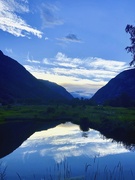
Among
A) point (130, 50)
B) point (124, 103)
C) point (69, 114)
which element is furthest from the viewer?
point (124, 103)

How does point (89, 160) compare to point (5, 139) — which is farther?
point (5, 139)

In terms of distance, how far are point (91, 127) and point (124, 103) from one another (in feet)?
222

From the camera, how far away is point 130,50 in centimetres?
3384

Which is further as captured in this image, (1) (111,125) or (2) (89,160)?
(1) (111,125)

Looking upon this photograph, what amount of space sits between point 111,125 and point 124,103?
7662 centimetres

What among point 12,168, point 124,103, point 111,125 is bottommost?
point 12,168

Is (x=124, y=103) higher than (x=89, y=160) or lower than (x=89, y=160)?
higher

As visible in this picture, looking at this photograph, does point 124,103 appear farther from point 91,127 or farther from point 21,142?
point 21,142

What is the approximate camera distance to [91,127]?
62.0 m

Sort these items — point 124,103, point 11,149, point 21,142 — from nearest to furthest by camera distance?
point 11,149 → point 21,142 → point 124,103

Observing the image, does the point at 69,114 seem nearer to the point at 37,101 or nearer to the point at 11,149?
the point at 11,149

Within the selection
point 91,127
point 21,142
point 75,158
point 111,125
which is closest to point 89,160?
point 75,158

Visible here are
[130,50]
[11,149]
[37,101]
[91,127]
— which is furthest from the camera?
[37,101]

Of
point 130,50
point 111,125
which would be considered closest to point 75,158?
point 130,50
